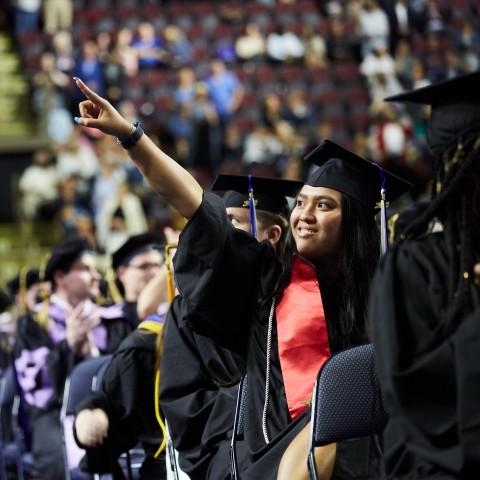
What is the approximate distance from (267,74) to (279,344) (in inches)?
588

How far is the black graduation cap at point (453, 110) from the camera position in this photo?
2.93m

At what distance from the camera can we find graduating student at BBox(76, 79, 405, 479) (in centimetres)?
347

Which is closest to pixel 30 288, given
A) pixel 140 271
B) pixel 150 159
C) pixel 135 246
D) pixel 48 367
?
pixel 48 367

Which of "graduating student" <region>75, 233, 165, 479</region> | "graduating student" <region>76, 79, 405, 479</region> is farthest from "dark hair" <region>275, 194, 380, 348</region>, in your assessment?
"graduating student" <region>75, 233, 165, 479</region>

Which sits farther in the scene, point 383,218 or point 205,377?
point 205,377

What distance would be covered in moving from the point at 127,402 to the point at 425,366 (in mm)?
2722

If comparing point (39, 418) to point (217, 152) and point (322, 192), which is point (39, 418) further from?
point (217, 152)

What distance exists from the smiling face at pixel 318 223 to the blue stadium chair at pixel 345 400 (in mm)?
411

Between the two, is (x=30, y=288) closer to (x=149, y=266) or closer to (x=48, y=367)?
(x=48, y=367)

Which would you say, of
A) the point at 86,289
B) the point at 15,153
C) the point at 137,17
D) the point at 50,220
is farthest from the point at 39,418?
the point at 137,17

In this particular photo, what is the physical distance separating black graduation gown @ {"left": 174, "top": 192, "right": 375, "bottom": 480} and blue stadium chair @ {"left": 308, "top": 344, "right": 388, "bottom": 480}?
0.42ft

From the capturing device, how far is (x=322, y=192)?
12.5ft

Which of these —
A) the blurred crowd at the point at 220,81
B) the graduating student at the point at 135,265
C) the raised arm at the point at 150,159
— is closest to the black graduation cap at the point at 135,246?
the graduating student at the point at 135,265

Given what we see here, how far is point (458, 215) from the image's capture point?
9.34 feet
